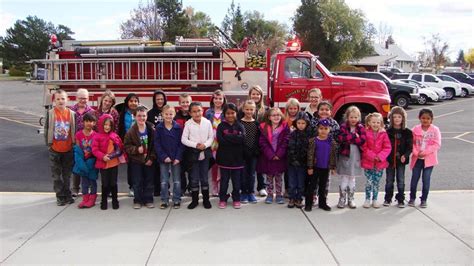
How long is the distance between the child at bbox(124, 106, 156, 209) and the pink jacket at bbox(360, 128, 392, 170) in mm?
2828

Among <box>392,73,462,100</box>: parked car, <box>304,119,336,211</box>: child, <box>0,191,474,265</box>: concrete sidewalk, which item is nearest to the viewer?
<box>0,191,474,265</box>: concrete sidewalk

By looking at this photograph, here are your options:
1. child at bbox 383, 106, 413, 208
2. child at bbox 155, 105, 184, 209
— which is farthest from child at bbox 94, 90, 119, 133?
child at bbox 383, 106, 413, 208

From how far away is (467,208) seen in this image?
5703 millimetres

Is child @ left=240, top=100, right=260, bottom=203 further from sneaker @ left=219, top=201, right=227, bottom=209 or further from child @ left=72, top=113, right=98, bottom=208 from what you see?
child @ left=72, top=113, right=98, bottom=208

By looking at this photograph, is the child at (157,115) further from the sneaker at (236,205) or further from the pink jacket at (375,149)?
the pink jacket at (375,149)

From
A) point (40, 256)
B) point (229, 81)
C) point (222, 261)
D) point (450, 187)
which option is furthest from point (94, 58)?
point (450, 187)

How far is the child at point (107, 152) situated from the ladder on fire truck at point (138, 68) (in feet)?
10.3

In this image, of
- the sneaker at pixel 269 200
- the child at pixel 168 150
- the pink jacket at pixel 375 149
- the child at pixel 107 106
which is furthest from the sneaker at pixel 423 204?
the child at pixel 107 106

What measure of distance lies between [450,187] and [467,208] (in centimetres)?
126

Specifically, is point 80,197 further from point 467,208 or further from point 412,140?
point 467,208

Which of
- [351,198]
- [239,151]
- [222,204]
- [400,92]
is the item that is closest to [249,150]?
[239,151]

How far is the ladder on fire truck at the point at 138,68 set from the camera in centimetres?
866

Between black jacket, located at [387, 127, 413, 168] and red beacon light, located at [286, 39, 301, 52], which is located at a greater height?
red beacon light, located at [286, 39, 301, 52]

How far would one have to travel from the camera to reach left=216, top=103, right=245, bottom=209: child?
18.4ft
